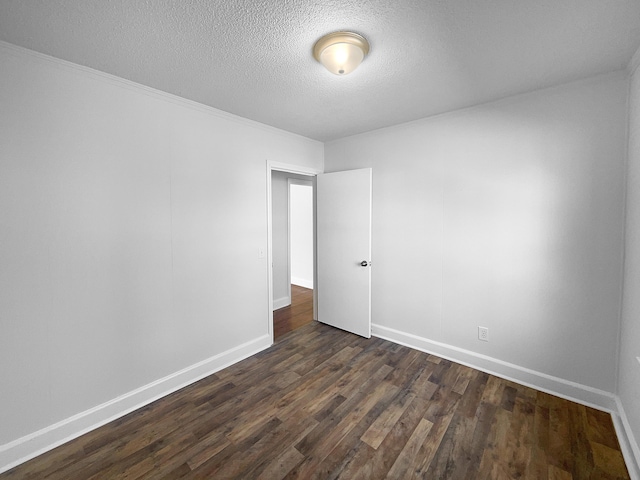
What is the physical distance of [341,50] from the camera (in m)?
1.53

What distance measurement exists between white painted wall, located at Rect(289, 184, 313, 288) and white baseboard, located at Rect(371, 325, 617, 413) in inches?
117

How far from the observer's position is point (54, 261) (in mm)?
1709

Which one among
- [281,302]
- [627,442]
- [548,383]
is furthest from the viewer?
[281,302]

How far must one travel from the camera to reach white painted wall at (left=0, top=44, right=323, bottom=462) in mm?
1596

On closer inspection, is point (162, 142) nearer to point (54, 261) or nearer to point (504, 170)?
point (54, 261)

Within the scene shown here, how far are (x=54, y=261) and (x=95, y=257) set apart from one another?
0.67 ft

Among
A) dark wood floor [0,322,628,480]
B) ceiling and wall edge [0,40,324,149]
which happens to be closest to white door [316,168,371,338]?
dark wood floor [0,322,628,480]

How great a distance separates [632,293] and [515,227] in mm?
811

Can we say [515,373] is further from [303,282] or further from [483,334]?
[303,282]

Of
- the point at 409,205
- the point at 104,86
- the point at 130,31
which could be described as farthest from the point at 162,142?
the point at 409,205

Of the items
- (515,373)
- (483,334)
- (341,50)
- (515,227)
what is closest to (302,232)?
(483,334)

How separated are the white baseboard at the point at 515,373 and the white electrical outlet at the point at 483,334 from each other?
16 centimetres

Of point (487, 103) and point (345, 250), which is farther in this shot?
point (345, 250)

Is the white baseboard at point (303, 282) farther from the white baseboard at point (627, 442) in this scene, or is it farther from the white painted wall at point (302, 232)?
the white baseboard at point (627, 442)
